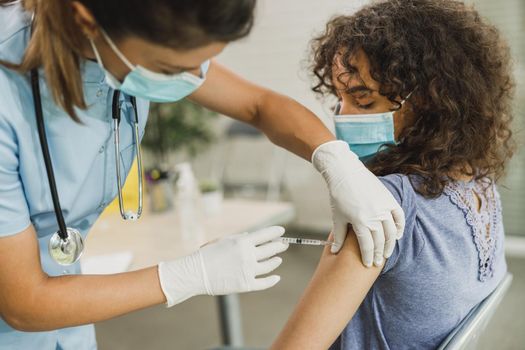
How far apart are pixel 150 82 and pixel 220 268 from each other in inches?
12.8

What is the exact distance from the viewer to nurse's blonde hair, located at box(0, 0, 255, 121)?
0.65 metres

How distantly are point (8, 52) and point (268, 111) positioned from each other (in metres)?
0.55

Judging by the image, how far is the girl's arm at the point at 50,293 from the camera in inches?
30.1

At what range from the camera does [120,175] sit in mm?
992

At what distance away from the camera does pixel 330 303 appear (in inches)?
35.5

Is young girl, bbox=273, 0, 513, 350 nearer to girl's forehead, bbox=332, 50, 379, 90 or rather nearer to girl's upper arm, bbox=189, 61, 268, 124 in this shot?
girl's forehead, bbox=332, 50, 379, 90

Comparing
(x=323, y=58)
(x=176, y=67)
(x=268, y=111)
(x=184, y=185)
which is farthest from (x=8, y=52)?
(x=184, y=185)

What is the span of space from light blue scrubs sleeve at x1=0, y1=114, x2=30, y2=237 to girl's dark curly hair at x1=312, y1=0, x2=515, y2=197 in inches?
25.3

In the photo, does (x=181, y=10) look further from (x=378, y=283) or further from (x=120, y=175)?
(x=378, y=283)

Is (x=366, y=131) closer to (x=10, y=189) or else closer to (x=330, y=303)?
(x=330, y=303)

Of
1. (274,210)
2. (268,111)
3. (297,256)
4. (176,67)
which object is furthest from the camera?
(297,256)

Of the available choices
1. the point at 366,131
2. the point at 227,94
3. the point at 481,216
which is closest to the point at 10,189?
the point at 227,94

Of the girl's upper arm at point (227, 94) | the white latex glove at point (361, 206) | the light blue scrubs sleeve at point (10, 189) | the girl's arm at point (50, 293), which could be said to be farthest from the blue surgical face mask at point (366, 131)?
the light blue scrubs sleeve at point (10, 189)

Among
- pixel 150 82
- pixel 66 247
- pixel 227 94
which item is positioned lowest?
pixel 66 247
